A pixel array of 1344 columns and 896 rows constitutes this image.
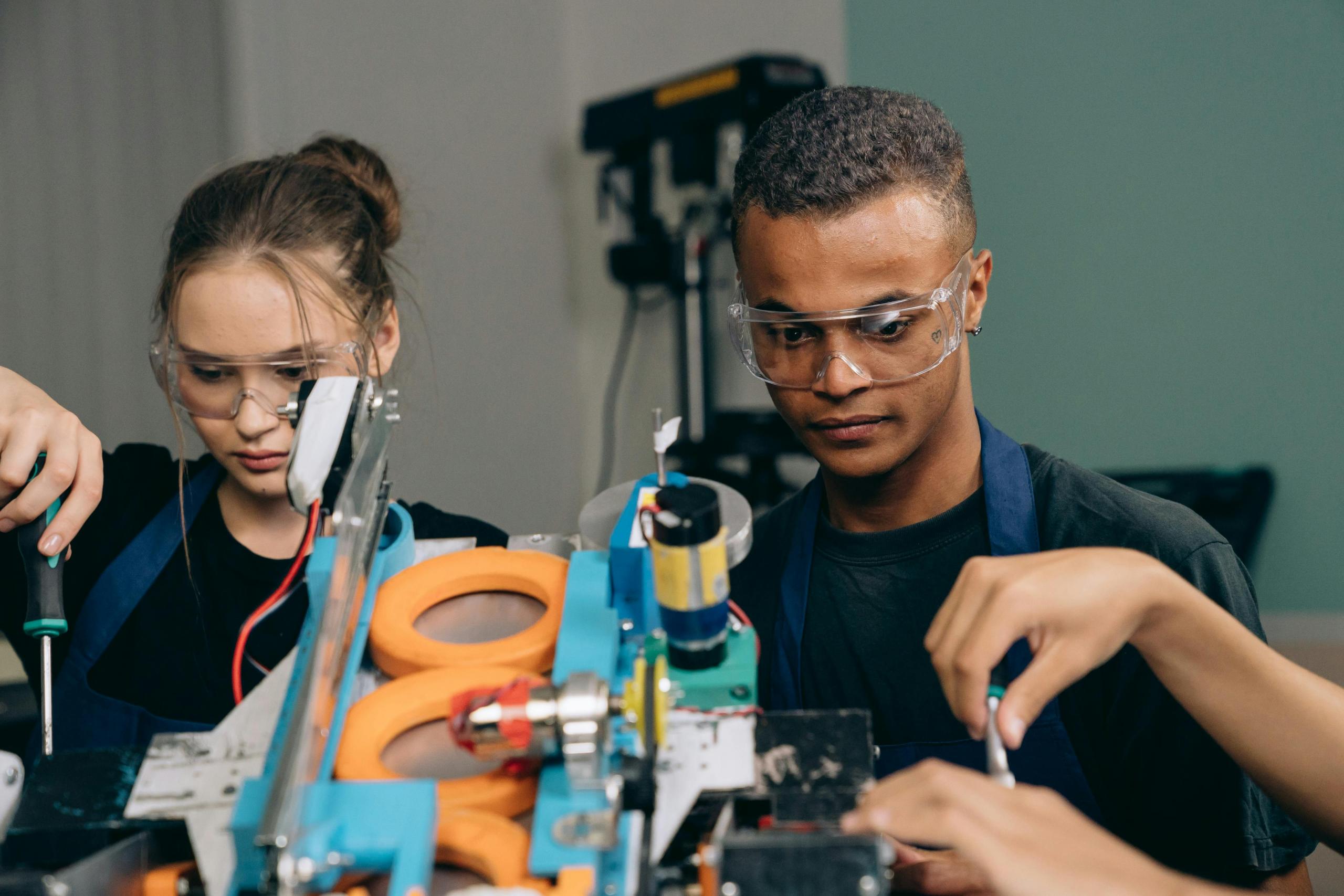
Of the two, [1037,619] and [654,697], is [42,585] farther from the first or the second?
[1037,619]

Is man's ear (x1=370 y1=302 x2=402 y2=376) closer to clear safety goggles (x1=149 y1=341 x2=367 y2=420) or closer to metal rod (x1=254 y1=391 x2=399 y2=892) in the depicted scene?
clear safety goggles (x1=149 y1=341 x2=367 y2=420)

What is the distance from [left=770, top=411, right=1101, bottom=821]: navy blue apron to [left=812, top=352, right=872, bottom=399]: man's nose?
0.25m

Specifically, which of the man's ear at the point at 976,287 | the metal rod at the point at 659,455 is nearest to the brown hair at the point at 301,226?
the metal rod at the point at 659,455

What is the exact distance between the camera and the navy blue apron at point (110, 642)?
4.33ft

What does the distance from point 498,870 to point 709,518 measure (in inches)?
12.5

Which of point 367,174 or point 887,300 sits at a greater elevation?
point 367,174

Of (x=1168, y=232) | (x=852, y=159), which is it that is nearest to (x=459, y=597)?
(x=852, y=159)

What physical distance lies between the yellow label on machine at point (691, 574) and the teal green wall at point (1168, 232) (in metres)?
2.43

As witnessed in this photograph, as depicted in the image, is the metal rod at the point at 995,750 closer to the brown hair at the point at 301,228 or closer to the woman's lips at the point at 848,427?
the woman's lips at the point at 848,427

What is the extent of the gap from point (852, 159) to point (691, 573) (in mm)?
664

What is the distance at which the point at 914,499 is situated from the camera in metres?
1.47

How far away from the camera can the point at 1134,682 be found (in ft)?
4.02

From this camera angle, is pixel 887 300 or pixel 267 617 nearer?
pixel 887 300

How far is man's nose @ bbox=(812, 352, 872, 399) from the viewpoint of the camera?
130 cm
